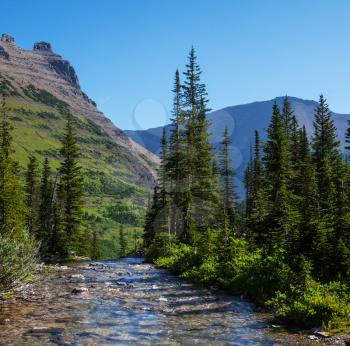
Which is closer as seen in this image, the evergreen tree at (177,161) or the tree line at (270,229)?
the tree line at (270,229)

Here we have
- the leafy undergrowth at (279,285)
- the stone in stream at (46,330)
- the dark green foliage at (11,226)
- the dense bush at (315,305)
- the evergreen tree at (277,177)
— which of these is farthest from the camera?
the evergreen tree at (277,177)

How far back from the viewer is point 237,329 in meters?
14.5

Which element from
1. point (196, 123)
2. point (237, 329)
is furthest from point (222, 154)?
point (237, 329)

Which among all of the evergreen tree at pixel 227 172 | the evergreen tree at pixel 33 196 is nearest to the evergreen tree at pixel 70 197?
the evergreen tree at pixel 33 196

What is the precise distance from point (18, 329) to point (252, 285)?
11955 millimetres

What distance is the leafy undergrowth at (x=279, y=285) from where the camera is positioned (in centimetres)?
1457

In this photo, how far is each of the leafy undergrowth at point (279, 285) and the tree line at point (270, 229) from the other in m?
0.04

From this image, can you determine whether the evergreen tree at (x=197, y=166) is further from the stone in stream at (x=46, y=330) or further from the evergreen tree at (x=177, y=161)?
the stone in stream at (x=46, y=330)

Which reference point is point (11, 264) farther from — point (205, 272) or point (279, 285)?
point (205, 272)

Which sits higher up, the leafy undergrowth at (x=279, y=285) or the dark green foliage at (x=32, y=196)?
the dark green foliage at (x=32, y=196)

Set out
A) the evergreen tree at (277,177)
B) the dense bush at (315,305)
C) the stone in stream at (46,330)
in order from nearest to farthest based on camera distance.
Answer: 1. the stone in stream at (46,330)
2. the dense bush at (315,305)
3. the evergreen tree at (277,177)

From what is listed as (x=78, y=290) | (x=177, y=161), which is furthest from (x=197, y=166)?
(x=78, y=290)

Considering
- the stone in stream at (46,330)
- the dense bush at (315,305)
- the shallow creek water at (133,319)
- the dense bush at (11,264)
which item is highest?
the dense bush at (11,264)

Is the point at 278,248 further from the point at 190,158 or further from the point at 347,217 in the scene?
the point at 190,158
